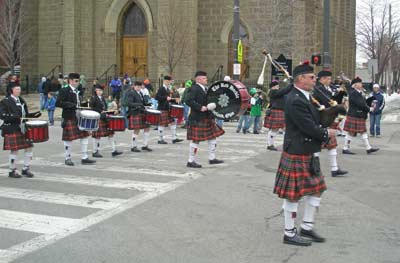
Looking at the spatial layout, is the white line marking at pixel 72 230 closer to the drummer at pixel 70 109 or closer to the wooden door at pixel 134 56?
the drummer at pixel 70 109

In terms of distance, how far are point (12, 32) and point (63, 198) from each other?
2752cm

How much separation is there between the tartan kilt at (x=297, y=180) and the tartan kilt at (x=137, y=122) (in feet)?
26.4

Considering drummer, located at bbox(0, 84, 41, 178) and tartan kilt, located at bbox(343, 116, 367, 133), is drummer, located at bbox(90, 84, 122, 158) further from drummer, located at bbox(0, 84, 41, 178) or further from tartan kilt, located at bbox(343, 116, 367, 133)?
tartan kilt, located at bbox(343, 116, 367, 133)

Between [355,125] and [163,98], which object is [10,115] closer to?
[163,98]

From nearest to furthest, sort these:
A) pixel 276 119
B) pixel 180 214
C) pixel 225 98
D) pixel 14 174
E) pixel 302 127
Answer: pixel 302 127 → pixel 180 214 → pixel 14 174 → pixel 225 98 → pixel 276 119

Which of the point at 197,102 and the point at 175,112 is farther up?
the point at 197,102

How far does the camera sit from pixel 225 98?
36.4ft

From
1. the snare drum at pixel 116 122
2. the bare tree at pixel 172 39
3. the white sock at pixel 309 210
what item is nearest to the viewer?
the white sock at pixel 309 210

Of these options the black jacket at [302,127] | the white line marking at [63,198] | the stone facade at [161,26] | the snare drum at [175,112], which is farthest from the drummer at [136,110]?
the stone facade at [161,26]

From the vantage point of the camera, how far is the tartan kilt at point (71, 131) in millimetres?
11578

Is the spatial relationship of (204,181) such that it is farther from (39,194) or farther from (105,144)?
(105,144)

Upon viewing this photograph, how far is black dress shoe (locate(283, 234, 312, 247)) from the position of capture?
20.1 feet

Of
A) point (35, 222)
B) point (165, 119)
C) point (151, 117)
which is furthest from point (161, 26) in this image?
point (35, 222)

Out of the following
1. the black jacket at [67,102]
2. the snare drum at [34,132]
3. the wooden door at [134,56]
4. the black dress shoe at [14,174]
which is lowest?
the black dress shoe at [14,174]
